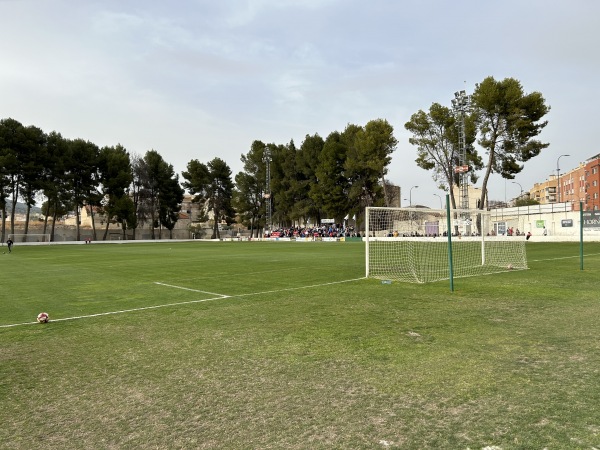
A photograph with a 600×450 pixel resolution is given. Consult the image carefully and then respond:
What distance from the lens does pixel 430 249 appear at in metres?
27.3

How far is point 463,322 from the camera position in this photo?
7.03m

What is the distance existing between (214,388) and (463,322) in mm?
4485

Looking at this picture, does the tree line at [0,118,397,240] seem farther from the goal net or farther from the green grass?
the green grass

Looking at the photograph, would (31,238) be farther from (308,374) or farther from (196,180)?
(308,374)

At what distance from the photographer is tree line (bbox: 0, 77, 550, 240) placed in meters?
46.9

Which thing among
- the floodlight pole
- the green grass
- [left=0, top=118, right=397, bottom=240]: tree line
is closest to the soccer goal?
[left=0, top=118, right=397, bottom=240]: tree line

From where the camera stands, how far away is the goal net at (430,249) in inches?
587

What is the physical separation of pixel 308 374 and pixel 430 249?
24.1 metres

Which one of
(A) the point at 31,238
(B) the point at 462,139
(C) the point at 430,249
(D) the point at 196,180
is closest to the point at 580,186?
(B) the point at 462,139

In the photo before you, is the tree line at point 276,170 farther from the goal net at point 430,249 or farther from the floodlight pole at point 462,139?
the goal net at point 430,249

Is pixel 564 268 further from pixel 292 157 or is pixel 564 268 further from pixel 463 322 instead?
pixel 292 157

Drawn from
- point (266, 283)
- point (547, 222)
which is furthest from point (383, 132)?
point (266, 283)

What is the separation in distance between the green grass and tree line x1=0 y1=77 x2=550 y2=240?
42075 millimetres

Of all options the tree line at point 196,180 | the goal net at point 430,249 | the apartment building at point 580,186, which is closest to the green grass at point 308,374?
the goal net at point 430,249
